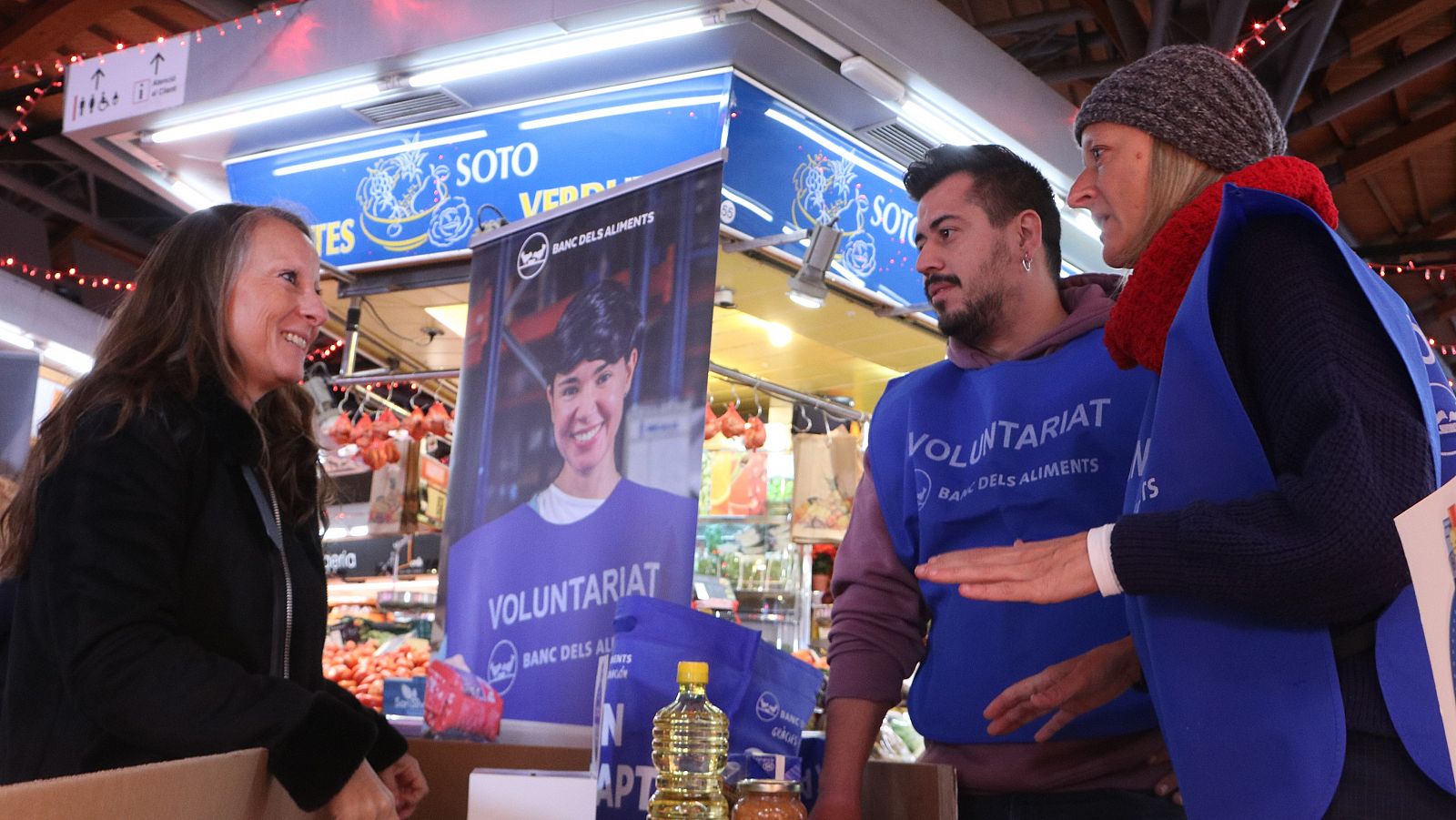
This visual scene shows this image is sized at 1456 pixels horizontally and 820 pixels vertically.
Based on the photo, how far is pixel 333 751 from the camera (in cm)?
157

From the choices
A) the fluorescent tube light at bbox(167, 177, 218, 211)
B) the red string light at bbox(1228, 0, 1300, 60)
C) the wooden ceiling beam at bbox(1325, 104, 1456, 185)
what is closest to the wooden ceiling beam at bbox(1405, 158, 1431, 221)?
the wooden ceiling beam at bbox(1325, 104, 1456, 185)

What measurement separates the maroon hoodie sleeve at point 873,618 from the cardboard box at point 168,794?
36.6 inches

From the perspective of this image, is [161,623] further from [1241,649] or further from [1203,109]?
[1203,109]

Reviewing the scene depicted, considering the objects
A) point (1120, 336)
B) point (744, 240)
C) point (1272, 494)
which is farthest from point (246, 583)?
point (744, 240)

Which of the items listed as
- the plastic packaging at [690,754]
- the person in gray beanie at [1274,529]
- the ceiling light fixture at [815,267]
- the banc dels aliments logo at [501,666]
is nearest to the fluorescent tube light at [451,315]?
the ceiling light fixture at [815,267]

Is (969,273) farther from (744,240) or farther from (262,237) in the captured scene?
(744,240)

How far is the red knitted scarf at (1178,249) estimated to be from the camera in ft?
4.48

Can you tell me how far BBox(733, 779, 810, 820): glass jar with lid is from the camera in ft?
5.25

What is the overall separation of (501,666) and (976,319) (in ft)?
5.46

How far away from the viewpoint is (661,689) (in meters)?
1.85

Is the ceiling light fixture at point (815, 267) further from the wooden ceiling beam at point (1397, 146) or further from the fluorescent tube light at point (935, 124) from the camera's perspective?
the wooden ceiling beam at point (1397, 146)

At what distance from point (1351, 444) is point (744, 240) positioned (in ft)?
13.8

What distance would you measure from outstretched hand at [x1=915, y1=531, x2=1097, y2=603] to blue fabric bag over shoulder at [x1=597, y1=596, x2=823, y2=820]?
611 millimetres

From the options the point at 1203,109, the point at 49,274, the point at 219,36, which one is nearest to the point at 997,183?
the point at 1203,109
